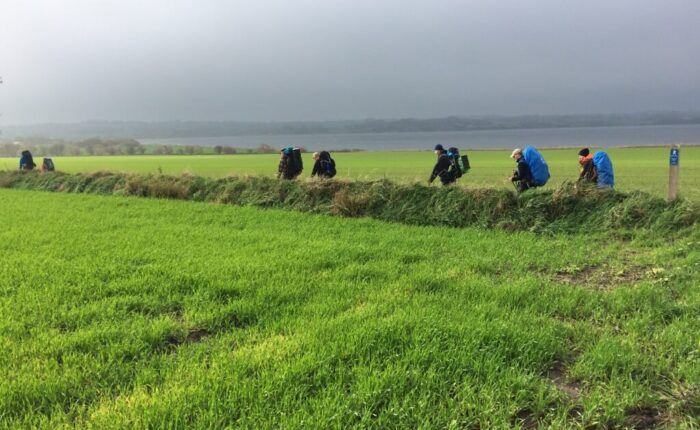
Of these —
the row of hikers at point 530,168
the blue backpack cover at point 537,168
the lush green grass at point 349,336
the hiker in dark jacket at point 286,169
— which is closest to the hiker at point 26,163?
the hiker in dark jacket at point 286,169

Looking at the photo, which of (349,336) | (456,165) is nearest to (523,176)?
(456,165)

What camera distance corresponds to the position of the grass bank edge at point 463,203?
8.51 metres

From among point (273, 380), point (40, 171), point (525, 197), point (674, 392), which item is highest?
point (40, 171)

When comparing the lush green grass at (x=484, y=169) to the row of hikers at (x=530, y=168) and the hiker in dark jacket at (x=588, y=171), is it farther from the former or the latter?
the hiker in dark jacket at (x=588, y=171)

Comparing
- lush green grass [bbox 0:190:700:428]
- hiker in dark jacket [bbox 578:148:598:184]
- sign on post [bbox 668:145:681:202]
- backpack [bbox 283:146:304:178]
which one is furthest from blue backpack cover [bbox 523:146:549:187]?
backpack [bbox 283:146:304:178]

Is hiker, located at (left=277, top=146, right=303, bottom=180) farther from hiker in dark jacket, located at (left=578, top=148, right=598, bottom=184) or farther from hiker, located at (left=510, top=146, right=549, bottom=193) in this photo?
hiker in dark jacket, located at (left=578, top=148, right=598, bottom=184)

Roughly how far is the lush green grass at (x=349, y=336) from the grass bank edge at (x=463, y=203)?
139cm

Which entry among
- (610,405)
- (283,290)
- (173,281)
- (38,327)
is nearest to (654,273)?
(610,405)

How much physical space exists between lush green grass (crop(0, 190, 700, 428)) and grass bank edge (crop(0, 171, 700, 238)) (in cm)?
139

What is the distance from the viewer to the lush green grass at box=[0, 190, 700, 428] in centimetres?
278

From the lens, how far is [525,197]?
377 inches

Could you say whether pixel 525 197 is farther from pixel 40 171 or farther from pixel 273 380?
pixel 40 171

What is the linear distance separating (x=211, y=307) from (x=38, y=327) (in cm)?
150

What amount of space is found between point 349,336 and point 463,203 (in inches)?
279
